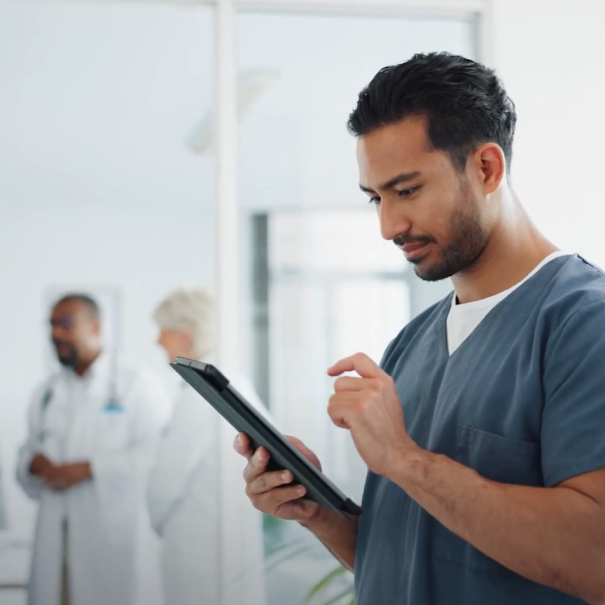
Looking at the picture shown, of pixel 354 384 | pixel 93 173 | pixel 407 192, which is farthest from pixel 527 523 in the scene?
pixel 93 173

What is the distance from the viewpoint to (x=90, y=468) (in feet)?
6.88

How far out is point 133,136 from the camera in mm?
2158

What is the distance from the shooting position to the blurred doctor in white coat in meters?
2.12

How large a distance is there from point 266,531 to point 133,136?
113 centimetres

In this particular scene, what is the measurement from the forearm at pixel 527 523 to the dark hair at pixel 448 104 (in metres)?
0.43

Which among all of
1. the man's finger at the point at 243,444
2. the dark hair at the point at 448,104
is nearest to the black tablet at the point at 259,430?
the man's finger at the point at 243,444

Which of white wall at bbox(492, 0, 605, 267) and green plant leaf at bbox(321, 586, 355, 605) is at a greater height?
white wall at bbox(492, 0, 605, 267)

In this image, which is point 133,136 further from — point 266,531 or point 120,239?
point 266,531

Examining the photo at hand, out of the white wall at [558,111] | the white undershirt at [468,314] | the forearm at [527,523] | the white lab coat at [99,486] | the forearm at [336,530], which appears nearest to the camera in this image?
the forearm at [527,523]

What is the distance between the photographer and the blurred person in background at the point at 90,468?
2.07 metres

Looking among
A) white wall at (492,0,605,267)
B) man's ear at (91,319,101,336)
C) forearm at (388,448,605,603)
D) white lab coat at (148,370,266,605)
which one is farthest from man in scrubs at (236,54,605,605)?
white wall at (492,0,605,267)

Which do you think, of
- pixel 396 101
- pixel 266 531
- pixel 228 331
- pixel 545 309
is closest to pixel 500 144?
pixel 396 101

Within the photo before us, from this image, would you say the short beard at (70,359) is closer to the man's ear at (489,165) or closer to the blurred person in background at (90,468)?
the blurred person in background at (90,468)

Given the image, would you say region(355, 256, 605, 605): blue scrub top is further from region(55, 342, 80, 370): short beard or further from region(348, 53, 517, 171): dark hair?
region(55, 342, 80, 370): short beard
